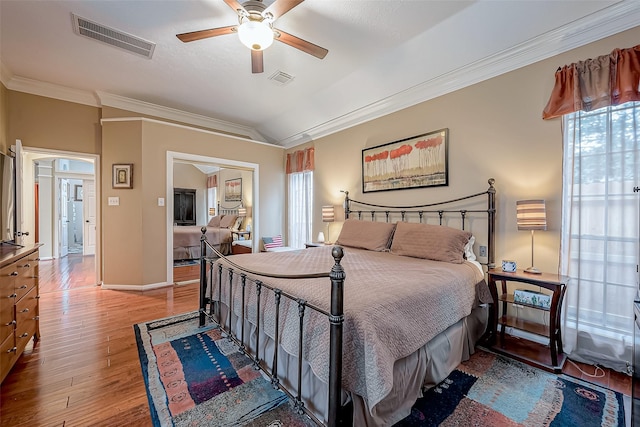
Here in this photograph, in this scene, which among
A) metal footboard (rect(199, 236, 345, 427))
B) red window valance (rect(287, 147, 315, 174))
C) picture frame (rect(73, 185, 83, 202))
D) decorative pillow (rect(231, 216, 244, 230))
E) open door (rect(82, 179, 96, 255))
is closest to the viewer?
metal footboard (rect(199, 236, 345, 427))

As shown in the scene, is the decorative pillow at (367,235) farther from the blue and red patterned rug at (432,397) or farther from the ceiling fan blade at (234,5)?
the ceiling fan blade at (234,5)

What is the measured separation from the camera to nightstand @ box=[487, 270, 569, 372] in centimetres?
201

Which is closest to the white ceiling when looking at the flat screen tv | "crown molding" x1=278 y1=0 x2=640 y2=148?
"crown molding" x1=278 y1=0 x2=640 y2=148

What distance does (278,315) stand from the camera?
1.62 meters

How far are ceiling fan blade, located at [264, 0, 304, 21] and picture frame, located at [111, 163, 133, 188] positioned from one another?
11.1ft

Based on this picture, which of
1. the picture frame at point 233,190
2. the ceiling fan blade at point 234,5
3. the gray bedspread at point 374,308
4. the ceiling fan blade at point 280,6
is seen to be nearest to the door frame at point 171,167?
the gray bedspread at point 374,308

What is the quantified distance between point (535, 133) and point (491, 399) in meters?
2.24

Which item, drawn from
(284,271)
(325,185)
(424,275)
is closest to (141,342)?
(284,271)

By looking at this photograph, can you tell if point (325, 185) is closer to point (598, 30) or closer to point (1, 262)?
point (598, 30)

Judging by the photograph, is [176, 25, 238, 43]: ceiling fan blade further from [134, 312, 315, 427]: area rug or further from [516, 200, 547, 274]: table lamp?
[516, 200, 547, 274]: table lamp

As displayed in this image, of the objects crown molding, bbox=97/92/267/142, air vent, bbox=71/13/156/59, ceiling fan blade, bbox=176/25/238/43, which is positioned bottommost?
ceiling fan blade, bbox=176/25/238/43

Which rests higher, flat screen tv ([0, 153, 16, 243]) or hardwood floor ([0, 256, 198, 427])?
flat screen tv ([0, 153, 16, 243])

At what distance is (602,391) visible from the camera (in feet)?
5.77

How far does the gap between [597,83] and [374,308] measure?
2.47 metres
